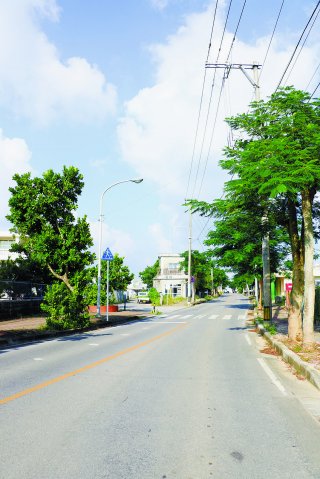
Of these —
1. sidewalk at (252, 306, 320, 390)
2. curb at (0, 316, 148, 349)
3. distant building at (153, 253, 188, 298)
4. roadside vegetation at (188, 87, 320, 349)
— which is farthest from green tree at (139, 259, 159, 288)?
sidewalk at (252, 306, 320, 390)

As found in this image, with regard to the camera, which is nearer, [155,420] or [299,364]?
[155,420]

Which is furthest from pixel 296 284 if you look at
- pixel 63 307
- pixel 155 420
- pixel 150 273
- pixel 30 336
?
pixel 150 273

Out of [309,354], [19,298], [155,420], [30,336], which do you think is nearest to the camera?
[155,420]

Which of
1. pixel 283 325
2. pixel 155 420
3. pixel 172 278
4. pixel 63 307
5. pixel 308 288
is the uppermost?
pixel 308 288

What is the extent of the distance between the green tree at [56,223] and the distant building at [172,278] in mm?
54164

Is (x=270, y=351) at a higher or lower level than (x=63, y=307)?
lower

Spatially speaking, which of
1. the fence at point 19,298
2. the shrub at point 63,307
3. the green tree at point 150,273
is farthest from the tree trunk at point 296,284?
the green tree at point 150,273

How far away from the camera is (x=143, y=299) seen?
6116 cm

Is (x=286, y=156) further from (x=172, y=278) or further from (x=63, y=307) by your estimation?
(x=172, y=278)

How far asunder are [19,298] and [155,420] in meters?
21.1

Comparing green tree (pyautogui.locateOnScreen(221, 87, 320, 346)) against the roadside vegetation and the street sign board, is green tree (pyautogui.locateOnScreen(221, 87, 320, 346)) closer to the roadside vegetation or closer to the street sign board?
the roadside vegetation

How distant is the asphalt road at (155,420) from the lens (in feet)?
12.6

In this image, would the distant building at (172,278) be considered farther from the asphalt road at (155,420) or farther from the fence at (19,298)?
the asphalt road at (155,420)

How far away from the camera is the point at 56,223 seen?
22.2 m
